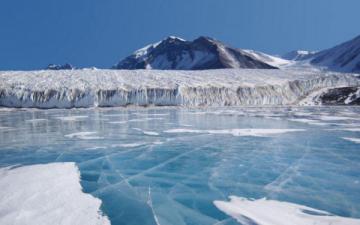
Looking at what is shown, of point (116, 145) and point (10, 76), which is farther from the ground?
point (10, 76)

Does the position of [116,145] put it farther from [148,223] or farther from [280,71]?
[280,71]

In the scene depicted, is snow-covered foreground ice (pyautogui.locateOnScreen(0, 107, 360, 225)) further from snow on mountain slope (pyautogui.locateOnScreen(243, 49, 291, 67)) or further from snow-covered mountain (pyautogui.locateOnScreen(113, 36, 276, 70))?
snow on mountain slope (pyautogui.locateOnScreen(243, 49, 291, 67))

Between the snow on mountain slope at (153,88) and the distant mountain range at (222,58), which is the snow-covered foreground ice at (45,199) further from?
the distant mountain range at (222,58)

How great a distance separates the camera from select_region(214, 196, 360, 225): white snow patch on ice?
449 centimetres

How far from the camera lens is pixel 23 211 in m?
4.90

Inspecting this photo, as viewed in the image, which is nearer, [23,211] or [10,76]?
[23,211]

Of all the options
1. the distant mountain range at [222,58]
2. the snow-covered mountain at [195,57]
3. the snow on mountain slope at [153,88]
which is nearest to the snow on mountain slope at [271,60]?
the distant mountain range at [222,58]

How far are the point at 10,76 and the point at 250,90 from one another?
3235 cm

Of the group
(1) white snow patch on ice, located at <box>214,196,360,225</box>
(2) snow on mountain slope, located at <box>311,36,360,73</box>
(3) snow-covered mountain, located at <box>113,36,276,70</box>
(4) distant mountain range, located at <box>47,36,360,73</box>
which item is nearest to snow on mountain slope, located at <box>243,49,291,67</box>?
(4) distant mountain range, located at <box>47,36,360,73</box>

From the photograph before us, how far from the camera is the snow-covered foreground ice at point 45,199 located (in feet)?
15.2

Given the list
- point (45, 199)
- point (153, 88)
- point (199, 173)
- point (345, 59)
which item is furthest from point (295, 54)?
point (45, 199)

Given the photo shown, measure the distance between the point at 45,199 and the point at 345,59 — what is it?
9982cm

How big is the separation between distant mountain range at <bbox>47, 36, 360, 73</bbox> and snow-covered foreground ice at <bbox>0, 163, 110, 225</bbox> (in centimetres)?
8816

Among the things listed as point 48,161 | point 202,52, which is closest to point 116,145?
point 48,161
